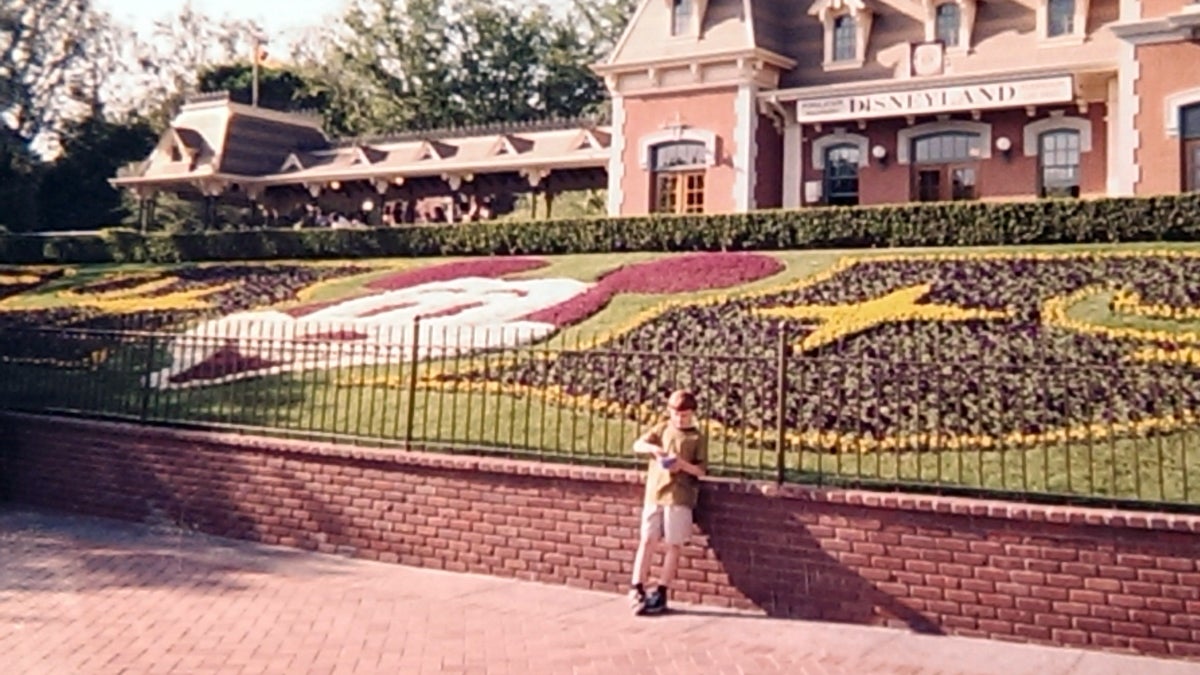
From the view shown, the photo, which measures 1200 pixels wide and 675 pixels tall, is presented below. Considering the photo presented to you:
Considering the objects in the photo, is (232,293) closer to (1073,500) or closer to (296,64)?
(1073,500)

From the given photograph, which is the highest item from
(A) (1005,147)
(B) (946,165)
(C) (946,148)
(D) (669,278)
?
(C) (946,148)

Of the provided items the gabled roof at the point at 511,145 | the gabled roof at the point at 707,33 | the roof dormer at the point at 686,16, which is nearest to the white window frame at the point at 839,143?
the gabled roof at the point at 707,33

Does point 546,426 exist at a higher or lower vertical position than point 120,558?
higher

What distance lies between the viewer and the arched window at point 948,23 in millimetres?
25688

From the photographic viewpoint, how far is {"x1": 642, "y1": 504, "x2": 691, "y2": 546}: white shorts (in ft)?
28.3

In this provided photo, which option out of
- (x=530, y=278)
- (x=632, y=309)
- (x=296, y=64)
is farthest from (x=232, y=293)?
(x=296, y=64)

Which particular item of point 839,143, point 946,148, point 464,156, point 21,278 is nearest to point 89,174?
Answer: point 21,278

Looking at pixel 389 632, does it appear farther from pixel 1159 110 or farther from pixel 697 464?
pixel 1159 110

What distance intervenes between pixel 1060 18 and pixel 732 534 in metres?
19.7

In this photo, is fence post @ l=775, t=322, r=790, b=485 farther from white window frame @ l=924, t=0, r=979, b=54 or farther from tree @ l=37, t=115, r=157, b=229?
tree @ l=37, t=115, r=157, b=229

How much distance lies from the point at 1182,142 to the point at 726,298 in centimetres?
1052

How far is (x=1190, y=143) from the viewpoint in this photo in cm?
2117

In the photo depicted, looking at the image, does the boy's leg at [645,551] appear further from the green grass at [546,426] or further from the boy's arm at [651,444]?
the green grass at [546,426]

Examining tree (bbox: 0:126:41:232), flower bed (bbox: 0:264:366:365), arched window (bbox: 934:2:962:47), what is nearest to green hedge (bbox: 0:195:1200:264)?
flower bed (bbox: 0:264:366:365)
